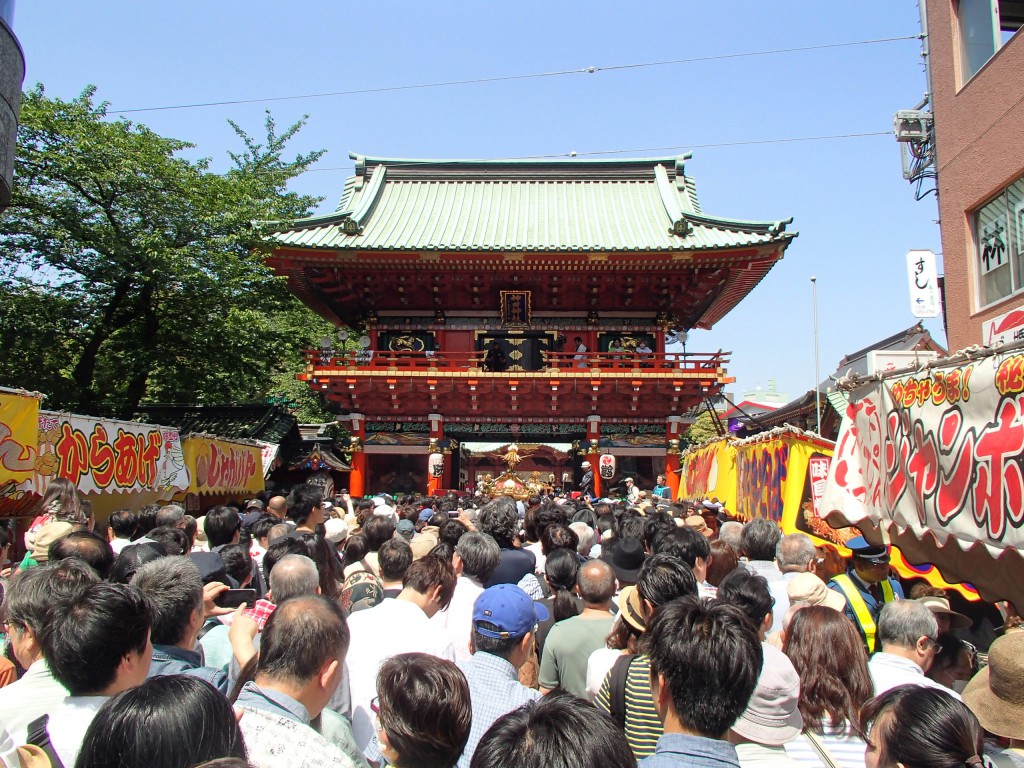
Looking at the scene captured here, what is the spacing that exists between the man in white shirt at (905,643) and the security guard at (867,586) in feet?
2.74

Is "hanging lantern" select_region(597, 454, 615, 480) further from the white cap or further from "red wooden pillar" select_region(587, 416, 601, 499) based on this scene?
the white cap

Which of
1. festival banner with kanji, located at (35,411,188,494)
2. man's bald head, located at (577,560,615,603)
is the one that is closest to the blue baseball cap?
man's bald head, located at (577,560,615,603)

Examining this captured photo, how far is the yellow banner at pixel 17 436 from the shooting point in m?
8.92

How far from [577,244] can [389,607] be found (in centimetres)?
1596

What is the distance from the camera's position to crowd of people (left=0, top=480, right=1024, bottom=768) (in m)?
1.99

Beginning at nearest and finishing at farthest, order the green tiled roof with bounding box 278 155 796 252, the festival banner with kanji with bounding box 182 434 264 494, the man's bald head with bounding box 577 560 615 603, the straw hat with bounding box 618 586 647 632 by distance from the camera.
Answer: the straw hat with bounding box 618 586 647 632
the man's bald head with bounding box 577 560 615 603
the festival banner with kanji with bounding box 182 434 264 494
the green tiled roof with bounding box 278 155 796 252

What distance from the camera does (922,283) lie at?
12398mm

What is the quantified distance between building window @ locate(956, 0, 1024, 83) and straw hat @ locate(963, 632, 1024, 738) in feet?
33.0

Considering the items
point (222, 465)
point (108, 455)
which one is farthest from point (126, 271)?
point (108, 455)

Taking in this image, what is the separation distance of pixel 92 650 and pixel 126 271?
58.1ft

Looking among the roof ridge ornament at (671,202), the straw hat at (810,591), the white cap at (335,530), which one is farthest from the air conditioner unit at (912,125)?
the straw hat at (810,591)

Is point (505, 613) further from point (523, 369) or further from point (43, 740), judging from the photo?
point (523, 369)

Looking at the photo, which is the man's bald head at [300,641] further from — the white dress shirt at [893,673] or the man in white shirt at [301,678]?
the white dress shirt at [893,673]

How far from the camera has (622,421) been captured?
1972cm
